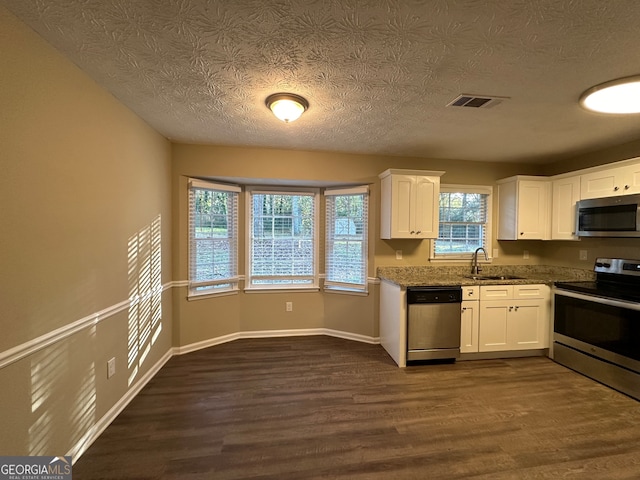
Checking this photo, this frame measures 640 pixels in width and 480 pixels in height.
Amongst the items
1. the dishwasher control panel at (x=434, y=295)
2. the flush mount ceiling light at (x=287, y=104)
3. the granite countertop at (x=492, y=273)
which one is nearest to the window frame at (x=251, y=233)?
the granite countertop at (x=492, y=273)

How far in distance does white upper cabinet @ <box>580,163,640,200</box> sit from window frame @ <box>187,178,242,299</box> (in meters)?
4.16

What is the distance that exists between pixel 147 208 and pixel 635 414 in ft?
14.9

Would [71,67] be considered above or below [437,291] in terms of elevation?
above

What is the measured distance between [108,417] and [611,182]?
511cm

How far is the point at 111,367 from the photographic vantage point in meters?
2.11

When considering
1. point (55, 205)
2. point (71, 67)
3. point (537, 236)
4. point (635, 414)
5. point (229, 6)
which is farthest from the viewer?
point (537, 236)

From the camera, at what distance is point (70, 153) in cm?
168

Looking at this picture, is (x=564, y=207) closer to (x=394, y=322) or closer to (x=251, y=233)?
(x=394, y=322)

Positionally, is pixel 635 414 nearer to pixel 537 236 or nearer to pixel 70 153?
pixel 537 236

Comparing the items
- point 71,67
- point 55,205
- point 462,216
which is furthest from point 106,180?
point 462,216

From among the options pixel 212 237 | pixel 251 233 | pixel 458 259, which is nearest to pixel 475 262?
pixel 458 259

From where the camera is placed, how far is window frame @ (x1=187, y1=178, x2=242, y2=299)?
334cm

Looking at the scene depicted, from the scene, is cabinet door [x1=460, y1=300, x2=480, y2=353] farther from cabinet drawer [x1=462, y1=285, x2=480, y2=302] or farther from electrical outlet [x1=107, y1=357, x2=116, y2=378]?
electrical outlet [x1=107, y1=357, x2=116, y2=378]
